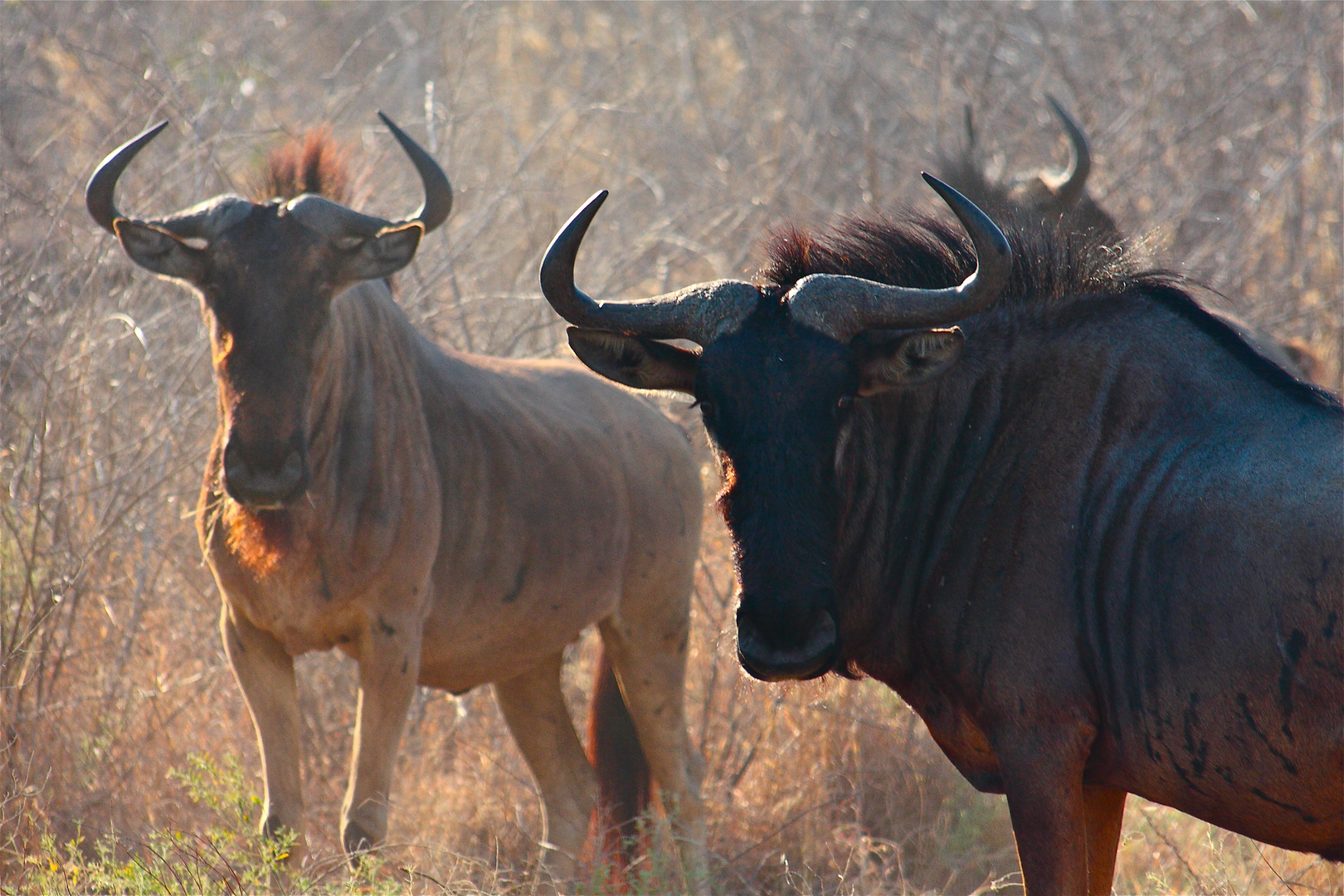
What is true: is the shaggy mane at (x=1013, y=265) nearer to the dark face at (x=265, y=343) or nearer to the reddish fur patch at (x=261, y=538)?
the dark face at (x=265, y=343)

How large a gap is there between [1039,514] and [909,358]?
48cm

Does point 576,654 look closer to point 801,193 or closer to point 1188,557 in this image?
point 801,193

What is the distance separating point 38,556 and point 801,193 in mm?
5104

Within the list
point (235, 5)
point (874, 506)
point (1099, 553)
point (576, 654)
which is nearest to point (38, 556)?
point (576, 654)

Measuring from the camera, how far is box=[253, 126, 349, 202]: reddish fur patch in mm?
4453

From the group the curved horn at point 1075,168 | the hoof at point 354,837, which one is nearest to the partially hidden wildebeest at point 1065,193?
the curved horn at point 1075,168

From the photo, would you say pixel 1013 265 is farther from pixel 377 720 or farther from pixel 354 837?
pixel 354 837

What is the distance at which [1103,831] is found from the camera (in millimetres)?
3109

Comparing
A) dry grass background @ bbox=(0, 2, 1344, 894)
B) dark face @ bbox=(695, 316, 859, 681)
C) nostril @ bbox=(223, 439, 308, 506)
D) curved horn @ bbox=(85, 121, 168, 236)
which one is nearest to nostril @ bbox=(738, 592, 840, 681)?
dark face @ bbox=(695, 316, 859, 681)

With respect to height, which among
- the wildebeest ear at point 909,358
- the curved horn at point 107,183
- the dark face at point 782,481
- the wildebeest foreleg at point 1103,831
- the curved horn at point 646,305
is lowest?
the wildebeest foreleg at point 1103,831

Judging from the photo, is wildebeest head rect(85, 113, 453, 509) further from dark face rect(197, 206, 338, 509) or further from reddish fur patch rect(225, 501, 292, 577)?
reddish fur patch rect(225, 501, 292, 577)

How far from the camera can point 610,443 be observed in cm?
503

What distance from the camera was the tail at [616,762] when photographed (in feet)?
16.2

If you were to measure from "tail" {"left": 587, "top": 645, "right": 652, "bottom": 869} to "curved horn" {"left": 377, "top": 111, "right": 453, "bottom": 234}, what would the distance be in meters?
1.91
